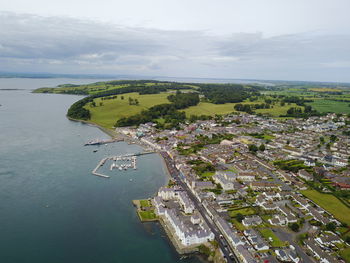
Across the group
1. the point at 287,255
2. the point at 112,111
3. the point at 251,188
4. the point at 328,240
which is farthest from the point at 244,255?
the point at 112,111

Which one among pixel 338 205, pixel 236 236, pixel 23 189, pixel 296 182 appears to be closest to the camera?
pixel 236 236

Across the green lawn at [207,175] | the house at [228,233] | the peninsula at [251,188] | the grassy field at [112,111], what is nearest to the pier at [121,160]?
the peninsula at [251,188]

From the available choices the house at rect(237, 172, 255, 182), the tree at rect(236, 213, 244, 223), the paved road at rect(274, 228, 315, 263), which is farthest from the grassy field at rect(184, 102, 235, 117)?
the paved road at rect(274, 228, 315, 263)

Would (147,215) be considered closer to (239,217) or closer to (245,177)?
(239,217)

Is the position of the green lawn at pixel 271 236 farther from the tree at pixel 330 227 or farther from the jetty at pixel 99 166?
the jetty at pixel 99 166

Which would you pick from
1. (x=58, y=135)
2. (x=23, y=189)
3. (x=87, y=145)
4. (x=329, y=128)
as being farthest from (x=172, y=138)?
(x=329, y=128)

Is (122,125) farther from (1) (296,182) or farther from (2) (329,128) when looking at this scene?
(2) (329,128)
